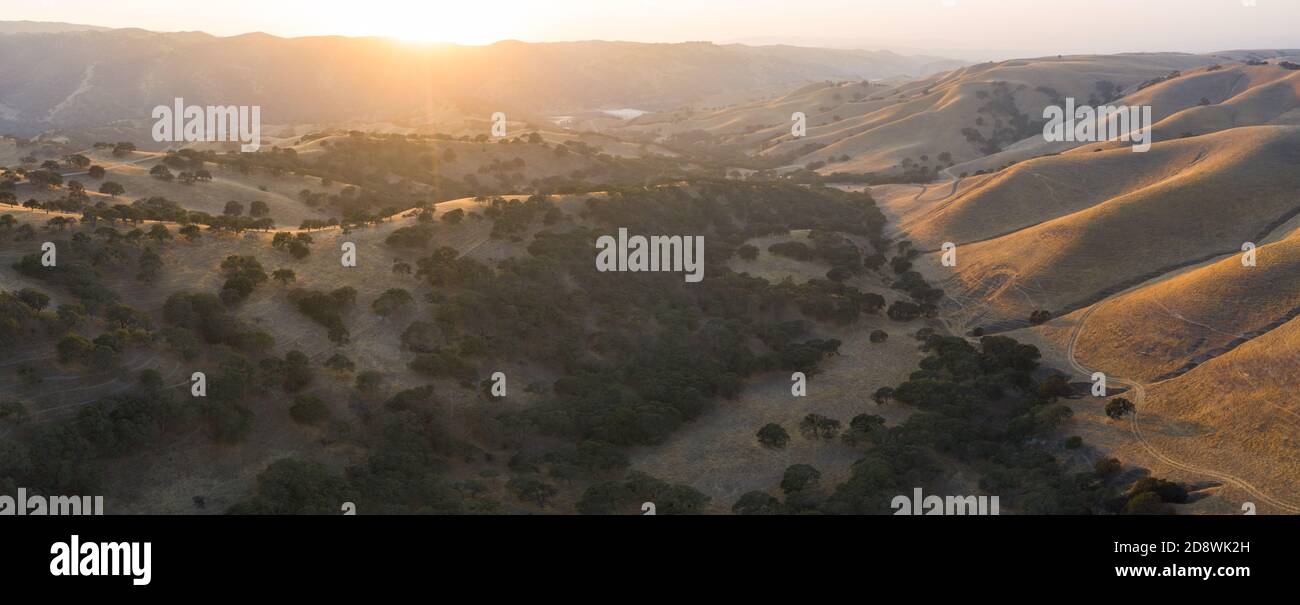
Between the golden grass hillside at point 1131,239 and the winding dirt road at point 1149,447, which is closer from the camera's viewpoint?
the winding dirt road at point 1149,447

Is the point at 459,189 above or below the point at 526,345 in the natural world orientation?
above

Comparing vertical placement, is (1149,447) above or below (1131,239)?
below

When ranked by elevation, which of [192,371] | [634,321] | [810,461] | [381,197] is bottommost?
[810,461]

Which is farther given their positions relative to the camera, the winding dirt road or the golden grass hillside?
the golden grass hillside

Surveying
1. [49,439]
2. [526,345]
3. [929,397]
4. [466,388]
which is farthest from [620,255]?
[49,439]

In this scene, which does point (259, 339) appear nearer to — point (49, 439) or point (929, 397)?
point (49, 439)

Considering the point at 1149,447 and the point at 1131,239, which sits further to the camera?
the point at 1131,239

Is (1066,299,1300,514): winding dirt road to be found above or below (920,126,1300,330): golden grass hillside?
below

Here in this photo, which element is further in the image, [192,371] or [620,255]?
[620,255]

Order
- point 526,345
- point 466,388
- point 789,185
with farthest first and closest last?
point 789,185
point 526,345
point 466,388

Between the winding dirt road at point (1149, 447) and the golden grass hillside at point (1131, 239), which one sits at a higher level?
the golden grass hillside at point (1131, 239)

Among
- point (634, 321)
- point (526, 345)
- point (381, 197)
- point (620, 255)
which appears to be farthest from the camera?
point (381, 197)
